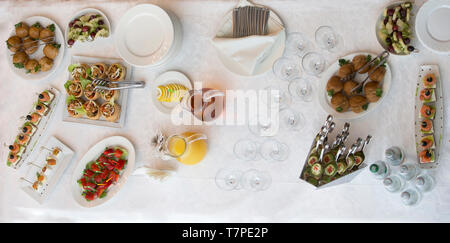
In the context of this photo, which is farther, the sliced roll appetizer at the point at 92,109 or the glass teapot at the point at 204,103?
the sliced roll appetizer at the point at 92,109

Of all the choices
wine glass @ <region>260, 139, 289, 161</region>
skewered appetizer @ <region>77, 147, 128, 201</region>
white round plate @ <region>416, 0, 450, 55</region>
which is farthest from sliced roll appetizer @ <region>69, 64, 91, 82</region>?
white round plate @ <region>416, 0, 450, 55</region>

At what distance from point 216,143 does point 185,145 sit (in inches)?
6.4

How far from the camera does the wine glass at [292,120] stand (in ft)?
4.34

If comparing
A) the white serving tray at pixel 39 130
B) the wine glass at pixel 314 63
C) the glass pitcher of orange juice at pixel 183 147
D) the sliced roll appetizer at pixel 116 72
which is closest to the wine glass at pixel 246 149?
the glass pitcher of orange juice at pixel 183 147

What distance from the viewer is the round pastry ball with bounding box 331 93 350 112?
4.06 ft

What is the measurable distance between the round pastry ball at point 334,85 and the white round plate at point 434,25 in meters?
0.35

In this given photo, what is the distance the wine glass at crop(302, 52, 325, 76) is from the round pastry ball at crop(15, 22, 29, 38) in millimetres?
1307

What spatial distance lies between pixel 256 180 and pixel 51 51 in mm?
1111

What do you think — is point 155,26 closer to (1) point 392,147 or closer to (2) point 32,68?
(2) point 32,68

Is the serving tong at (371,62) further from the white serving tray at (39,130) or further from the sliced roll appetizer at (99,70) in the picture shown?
the white serving tray at (39,130)

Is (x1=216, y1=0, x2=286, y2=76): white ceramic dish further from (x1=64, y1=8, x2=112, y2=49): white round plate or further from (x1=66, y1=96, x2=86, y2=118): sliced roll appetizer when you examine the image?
(x1=66, y1=96, x2=86, y2=118): sliced roll appetizer

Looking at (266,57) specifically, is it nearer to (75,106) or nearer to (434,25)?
(434,25)

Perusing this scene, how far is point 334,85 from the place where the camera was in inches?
49.0

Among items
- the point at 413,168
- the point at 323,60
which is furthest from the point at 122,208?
the point at 413,168
